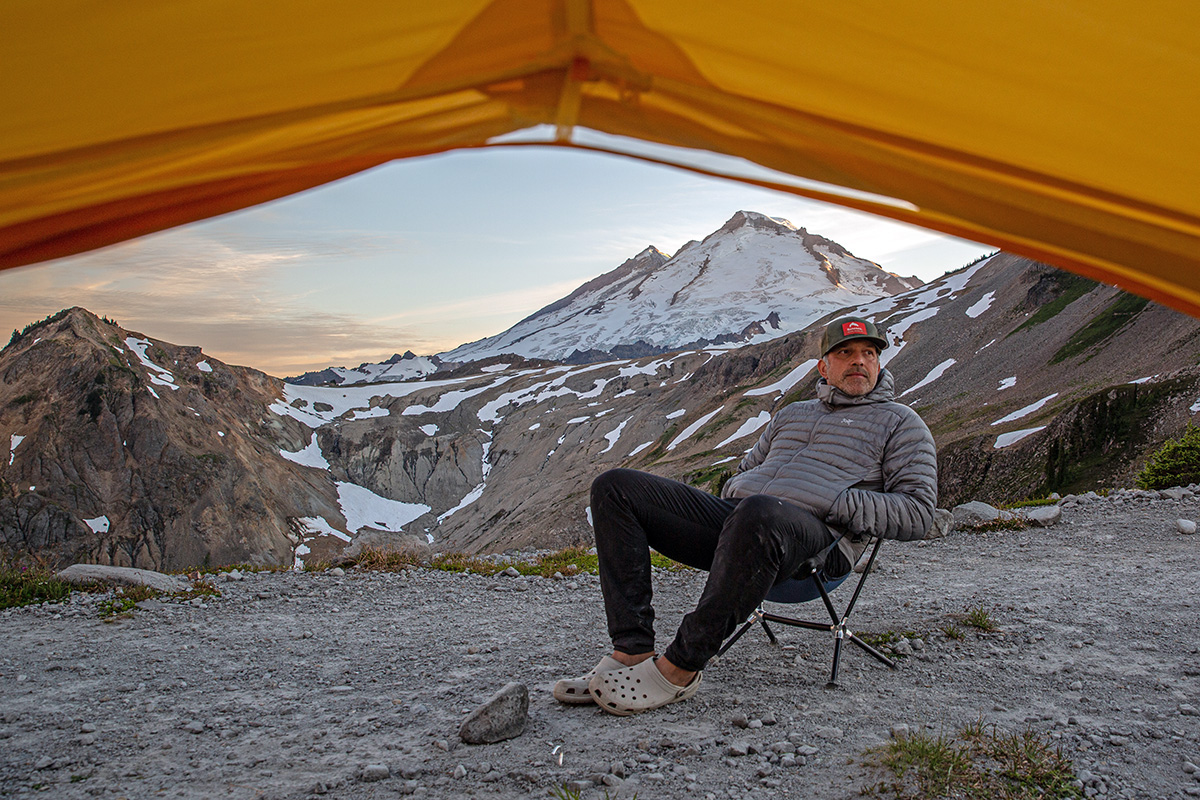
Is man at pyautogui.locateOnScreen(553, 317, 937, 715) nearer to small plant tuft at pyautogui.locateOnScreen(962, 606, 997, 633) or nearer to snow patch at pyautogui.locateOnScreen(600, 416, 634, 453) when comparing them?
small plant tuft at pyautogui.locateOnScreen(962, 606, 997, 633)

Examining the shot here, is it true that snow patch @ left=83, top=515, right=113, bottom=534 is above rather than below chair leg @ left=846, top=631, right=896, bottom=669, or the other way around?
below

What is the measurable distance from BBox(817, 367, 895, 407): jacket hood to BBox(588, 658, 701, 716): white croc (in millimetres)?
1994

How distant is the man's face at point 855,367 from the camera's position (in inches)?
180

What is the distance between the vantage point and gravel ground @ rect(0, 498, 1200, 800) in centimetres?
330

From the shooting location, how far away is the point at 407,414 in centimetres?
14262

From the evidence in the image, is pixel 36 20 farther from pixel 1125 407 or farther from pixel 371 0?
pixel 1125 407

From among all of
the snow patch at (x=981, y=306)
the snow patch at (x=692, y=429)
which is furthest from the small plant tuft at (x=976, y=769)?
the snow patch at (x=692, y=429)

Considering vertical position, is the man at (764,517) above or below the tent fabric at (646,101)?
below

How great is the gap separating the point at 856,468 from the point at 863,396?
1.58 ft

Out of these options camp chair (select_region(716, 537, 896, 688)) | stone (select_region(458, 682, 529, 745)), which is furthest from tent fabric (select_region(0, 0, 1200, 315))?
stone (select_region(458, 682, 529, 745))

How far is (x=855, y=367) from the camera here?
4.58 m

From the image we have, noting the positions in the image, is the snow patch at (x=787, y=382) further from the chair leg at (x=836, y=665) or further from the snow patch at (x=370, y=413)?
the snow patch at (x=370, y=413)

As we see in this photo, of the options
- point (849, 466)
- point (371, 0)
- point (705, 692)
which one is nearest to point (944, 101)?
point (371, 0)

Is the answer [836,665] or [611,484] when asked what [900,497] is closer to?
[836,665]
